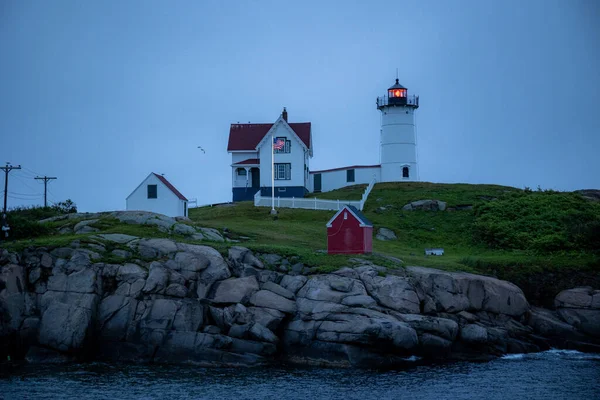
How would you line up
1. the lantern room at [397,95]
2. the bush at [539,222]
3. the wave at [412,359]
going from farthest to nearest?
the lantern room at [397,95] < the bush at [539,222] < the wave at [412,359]

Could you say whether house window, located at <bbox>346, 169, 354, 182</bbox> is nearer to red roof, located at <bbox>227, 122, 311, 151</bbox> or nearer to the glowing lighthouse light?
red roof, located at <bbox>227, 122, 311, 151</bbox>

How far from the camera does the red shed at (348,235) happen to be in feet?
140

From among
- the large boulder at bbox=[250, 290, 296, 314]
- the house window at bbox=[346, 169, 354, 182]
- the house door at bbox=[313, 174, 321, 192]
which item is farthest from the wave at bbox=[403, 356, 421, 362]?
the house door at bbox=[313, 174, 321, 192]

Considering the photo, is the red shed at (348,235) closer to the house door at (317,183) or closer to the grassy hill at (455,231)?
the grassy hill at (455,231)

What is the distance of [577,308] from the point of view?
39656mm

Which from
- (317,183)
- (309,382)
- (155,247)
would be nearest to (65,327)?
(155,247)

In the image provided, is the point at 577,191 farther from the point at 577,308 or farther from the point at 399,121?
the point at 577,308

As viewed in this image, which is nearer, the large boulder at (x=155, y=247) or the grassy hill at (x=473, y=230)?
the large boulder at (x=155, y=247)

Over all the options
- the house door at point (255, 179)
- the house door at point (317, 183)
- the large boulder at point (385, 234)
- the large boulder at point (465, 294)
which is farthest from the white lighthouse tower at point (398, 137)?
the large boulder at point (465, 294)

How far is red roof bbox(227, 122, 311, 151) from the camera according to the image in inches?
2694

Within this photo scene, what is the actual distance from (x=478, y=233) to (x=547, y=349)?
16.9m

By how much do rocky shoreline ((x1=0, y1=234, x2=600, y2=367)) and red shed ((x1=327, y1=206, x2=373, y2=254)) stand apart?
13.3ft

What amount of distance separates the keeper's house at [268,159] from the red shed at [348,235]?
22.4 meters

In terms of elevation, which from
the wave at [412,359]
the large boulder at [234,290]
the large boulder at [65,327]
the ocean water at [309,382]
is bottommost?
the ocean water at [309,382]
